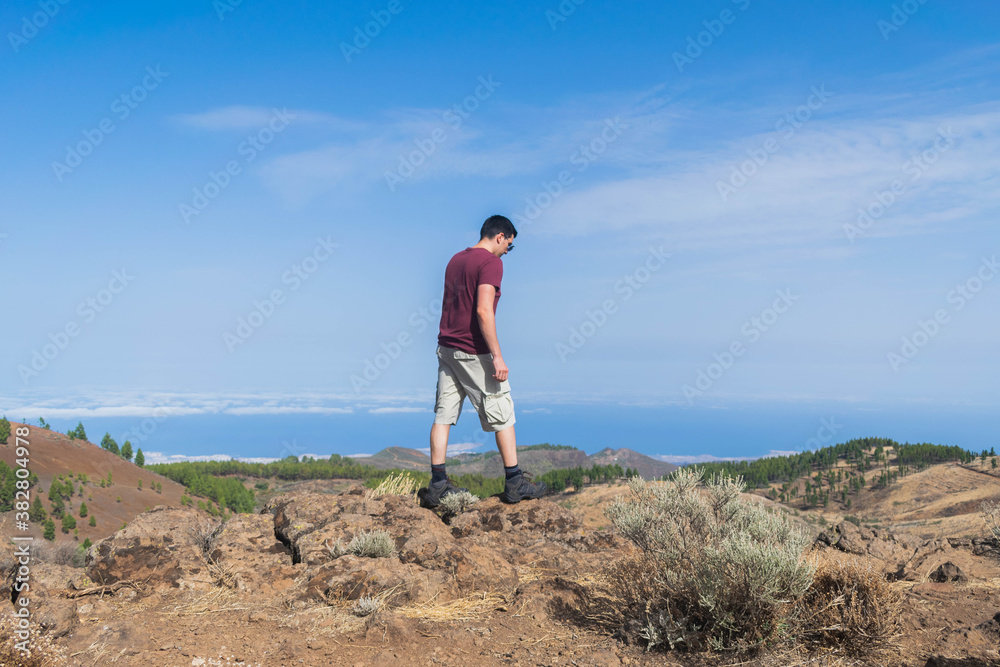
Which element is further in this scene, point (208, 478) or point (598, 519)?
point (208, 478)

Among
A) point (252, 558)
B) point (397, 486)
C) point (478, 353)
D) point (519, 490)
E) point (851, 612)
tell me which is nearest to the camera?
point (851, 612)

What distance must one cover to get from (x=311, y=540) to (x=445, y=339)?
8.34 ft

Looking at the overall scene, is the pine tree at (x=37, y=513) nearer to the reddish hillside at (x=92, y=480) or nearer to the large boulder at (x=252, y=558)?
the reddish hillside at (x=92, y=480)

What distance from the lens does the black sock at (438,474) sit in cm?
759

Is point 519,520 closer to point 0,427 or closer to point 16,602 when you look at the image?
point 16,602

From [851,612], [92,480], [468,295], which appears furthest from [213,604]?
[92,480]

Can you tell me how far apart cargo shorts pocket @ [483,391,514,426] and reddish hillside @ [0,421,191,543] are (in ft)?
39.5

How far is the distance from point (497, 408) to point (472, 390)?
342mm

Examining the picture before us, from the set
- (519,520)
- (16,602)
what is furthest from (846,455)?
(16,602)

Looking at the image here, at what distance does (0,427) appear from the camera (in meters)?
17.1

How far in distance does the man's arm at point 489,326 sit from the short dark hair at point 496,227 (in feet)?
2.44

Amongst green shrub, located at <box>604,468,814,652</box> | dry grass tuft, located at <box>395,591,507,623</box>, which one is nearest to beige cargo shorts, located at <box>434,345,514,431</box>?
green shrub, located at <box>604,468,814,652</box>

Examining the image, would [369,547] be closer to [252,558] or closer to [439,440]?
[252,558]

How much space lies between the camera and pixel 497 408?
7125 mm
